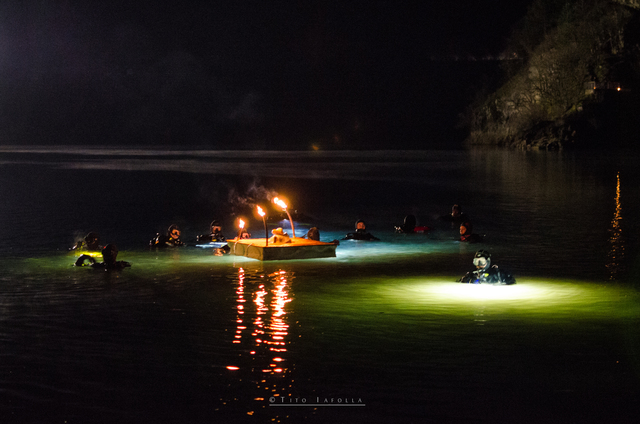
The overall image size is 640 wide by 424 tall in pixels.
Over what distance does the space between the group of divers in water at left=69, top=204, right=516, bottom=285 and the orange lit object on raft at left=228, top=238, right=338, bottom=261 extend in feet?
1.73

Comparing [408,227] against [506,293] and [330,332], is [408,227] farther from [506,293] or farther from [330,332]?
[330,332]

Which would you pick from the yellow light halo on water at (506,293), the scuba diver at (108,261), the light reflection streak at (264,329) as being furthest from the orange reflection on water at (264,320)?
the scuba diver at (108,261)

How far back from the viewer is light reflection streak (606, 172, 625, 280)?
2636 centimetres

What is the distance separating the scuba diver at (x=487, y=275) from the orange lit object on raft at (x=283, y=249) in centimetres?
612

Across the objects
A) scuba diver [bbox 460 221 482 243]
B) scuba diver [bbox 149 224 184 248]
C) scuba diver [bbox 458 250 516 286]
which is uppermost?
scuba diver [bbox 460 221 482 243]

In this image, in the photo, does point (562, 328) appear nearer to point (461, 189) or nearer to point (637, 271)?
point (637, 271)

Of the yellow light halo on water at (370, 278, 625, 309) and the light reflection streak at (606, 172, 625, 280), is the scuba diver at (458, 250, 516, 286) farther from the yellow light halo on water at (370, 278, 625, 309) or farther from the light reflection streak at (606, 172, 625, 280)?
the light reflection streak at (606, 172, 625, 280)

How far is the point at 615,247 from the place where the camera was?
31.6 m

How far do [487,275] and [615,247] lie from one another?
10939 mm

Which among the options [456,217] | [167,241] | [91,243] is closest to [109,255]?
[91,243]

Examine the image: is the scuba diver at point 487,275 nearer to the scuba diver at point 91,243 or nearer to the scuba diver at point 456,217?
the scuba diver at point 91,243

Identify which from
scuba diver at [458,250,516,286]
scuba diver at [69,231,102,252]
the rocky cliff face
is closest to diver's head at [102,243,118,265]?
scuba diver at [69,231,102,252]

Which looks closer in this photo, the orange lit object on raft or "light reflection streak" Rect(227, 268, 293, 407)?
"light reflection streak" Rect(227, 268, 293, 407)

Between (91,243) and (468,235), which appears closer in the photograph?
(91,243)
